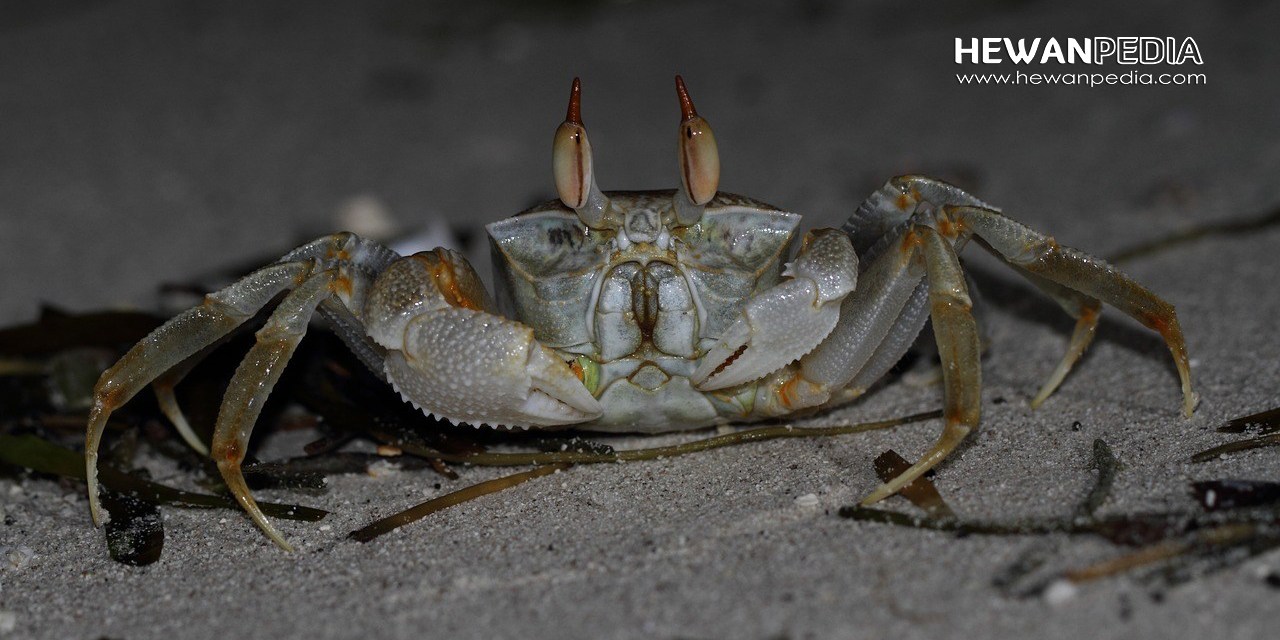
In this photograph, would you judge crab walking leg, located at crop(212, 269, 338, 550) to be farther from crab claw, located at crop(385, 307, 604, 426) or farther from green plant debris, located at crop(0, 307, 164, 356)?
green plant debris, located at crop(0, 307, 164, 356)

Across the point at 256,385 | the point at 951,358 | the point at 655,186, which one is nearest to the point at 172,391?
the point at 256,385

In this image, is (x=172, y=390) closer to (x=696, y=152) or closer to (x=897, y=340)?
(x=696, y=152)

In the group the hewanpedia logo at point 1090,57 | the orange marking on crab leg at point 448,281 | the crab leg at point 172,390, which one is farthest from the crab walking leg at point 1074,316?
the hewanpedia logo at point 1090,57

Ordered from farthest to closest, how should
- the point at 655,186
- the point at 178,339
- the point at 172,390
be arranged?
the point at 655,186 → the point at 172,390 → the point at 178,339

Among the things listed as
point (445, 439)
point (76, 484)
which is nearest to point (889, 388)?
point (445, 439)

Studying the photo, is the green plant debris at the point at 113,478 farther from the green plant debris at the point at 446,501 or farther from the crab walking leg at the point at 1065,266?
the crab walking leg at the point at 1065,266

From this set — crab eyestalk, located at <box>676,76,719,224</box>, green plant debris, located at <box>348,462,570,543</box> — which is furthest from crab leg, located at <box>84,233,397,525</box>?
crab eyestalk, located at <box>676,76,719,224</box>

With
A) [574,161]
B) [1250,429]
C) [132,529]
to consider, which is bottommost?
[132,529]
